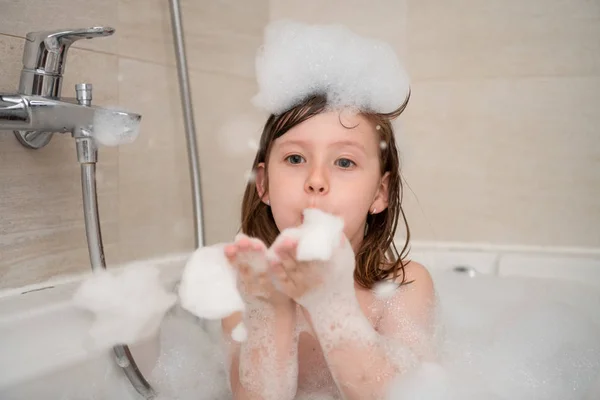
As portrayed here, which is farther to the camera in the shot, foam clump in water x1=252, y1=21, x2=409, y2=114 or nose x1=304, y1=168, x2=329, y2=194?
foam clump in water x1=252, y1=21, x2=409, y2=114

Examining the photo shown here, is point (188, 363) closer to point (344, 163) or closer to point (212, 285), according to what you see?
point (212, 285)

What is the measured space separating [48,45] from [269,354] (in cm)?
51

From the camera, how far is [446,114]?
1525 millimetres

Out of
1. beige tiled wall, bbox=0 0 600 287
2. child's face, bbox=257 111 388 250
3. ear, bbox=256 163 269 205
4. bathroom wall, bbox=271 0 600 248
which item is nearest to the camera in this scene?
child's face, bbox=257 111 388 250

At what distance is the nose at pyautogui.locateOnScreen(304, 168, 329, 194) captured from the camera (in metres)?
0.87

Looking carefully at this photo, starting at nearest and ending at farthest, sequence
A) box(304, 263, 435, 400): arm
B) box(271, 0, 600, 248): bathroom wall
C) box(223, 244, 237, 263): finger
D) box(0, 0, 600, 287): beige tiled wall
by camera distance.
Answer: box(223, 244, 237, 263): finger → box(304, 263, 435, 400): arm → box(0, 0, 600, 287): beige tiled wall → box(271, 0, 600, 248): bathroom wall

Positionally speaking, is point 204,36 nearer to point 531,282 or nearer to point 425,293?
point 425,293

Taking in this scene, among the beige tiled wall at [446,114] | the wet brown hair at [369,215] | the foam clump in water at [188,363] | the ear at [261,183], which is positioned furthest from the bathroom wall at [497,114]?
the foam clump in water at [188,363]

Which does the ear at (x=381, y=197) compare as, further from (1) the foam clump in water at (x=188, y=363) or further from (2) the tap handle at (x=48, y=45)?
(2) the tap handle at (x=48, y=45)

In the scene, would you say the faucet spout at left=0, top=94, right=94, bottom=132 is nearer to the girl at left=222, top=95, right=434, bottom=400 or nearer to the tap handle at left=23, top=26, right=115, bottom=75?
the tap handle at left=23, top=26, right=115, bottom=75

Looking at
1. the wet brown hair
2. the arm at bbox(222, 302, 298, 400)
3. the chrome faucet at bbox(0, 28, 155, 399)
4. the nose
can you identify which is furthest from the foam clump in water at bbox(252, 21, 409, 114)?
the arm at bbox(222, 302, 298, 400)

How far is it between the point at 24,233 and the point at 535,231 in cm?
114

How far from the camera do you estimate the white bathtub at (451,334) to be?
84cm

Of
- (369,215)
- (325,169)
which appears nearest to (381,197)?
(369,215)
